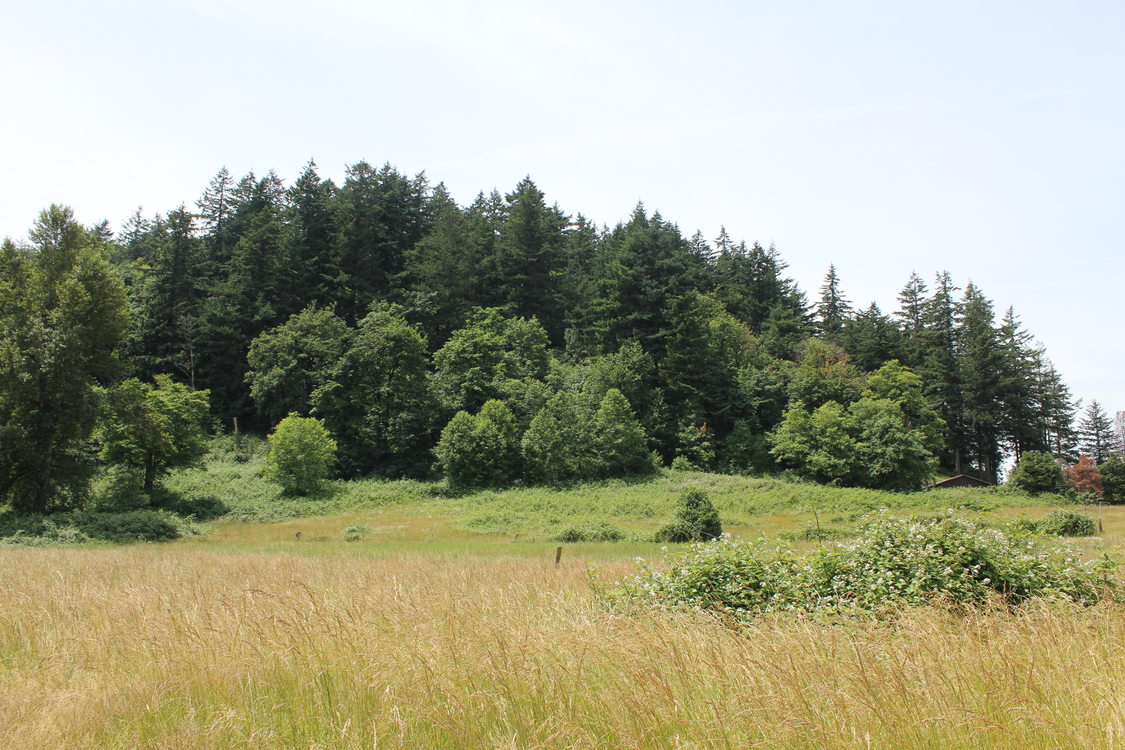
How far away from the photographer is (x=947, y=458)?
82062mm

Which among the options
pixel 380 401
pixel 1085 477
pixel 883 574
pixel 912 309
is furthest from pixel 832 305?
pixel 883 574

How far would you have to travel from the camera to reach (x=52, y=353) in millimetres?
34500

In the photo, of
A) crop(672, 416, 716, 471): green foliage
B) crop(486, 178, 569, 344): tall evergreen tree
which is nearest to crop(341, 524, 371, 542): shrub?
crop(672, 416, 716, 471): green foliage

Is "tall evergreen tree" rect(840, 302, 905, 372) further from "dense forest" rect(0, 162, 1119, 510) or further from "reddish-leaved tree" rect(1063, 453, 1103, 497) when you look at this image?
"reddish-leaved tree" rect(1063, 453, 1103, 497)

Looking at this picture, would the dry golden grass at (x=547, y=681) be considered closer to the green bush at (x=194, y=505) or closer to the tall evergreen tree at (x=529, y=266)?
the green bush at (x=194, y=505)

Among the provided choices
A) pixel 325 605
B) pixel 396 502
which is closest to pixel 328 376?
pixel 396 502

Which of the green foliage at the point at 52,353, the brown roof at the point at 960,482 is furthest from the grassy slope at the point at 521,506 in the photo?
the green foliage at the point at 52,353

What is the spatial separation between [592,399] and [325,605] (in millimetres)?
54094

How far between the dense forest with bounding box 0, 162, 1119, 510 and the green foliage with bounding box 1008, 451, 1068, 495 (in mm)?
6800

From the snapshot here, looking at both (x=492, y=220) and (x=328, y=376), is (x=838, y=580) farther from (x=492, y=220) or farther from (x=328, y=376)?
(x=492, y=220)

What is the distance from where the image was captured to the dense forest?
1501 inches

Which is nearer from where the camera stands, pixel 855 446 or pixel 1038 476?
pixel 1038 476

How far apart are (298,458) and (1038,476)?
5667cm

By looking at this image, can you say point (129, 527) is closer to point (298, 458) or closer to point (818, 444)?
point (298, 458)
